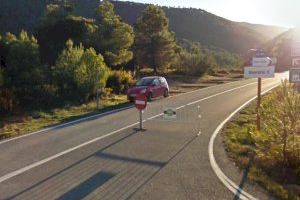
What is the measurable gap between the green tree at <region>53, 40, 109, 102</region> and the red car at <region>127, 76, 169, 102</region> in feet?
6.39

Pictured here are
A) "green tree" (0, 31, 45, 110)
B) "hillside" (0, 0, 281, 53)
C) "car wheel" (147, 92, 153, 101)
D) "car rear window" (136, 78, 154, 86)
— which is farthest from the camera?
"hillside" (0, 0, 281, 53)

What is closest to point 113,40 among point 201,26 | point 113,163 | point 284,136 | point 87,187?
point 113,163

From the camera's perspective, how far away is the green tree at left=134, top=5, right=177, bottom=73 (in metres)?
50.2

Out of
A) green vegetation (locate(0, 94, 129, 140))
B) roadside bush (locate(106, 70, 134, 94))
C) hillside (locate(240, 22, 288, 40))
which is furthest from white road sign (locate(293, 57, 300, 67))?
hillside (locate(240, 22, 288, 40))

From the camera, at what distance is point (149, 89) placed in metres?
26.4

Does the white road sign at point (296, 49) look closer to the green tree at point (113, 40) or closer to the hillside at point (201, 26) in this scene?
the green tree at point (113, 40)

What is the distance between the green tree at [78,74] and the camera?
25.7 metres

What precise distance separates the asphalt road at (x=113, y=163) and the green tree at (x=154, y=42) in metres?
33.0

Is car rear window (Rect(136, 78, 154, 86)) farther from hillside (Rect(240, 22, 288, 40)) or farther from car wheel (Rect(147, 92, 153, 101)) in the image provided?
hillside (Rect(240, 22, 288, 40))

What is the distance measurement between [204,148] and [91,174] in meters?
3.99

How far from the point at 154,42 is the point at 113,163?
4030 cm

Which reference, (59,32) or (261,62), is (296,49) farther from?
(59,32)

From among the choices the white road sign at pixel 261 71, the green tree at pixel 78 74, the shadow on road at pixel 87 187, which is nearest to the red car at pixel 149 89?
the green tree at pixel 78 74

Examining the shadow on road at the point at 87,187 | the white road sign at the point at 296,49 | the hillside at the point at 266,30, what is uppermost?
the hillside at the point at 266,30
